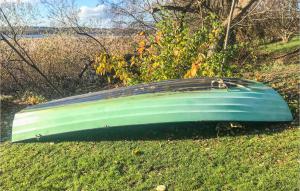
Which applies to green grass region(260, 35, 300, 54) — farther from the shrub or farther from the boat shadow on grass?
the boat shadow on grass

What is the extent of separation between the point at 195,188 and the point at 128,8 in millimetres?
9529

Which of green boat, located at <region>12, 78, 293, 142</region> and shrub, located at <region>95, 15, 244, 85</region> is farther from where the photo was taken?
shrub, located at <region>95, 15, 244, 85</region>

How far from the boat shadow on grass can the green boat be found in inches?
2.9

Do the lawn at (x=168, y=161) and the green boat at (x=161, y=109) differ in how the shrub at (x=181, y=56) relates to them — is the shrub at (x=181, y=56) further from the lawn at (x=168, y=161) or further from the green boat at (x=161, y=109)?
the lawn at (x=168, y=161)

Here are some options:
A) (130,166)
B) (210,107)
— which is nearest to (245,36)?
(210,107)

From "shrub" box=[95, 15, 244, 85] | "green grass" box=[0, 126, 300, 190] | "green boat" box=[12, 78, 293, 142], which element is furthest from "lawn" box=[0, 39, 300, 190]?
"shrub" box=[95, 15, 244, 85]

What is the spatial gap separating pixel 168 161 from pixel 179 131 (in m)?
0.94

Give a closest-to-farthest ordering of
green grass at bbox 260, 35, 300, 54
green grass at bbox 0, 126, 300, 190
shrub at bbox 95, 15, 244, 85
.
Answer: green grass at bbox 0, 126, 300, 190, shrub at bbox 95, 15, 244, 85, green grass at bbox 260, 35, 300, 54

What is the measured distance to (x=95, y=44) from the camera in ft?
43.4

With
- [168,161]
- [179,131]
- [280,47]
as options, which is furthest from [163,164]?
[280,47]

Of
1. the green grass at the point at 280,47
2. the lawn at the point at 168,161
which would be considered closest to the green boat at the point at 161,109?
the lawn at the point at 168,161

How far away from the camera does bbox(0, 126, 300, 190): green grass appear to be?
471cm

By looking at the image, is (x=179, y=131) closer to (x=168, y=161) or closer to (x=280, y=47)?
(x=168, y=161)

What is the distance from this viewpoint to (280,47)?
16.7 meters
